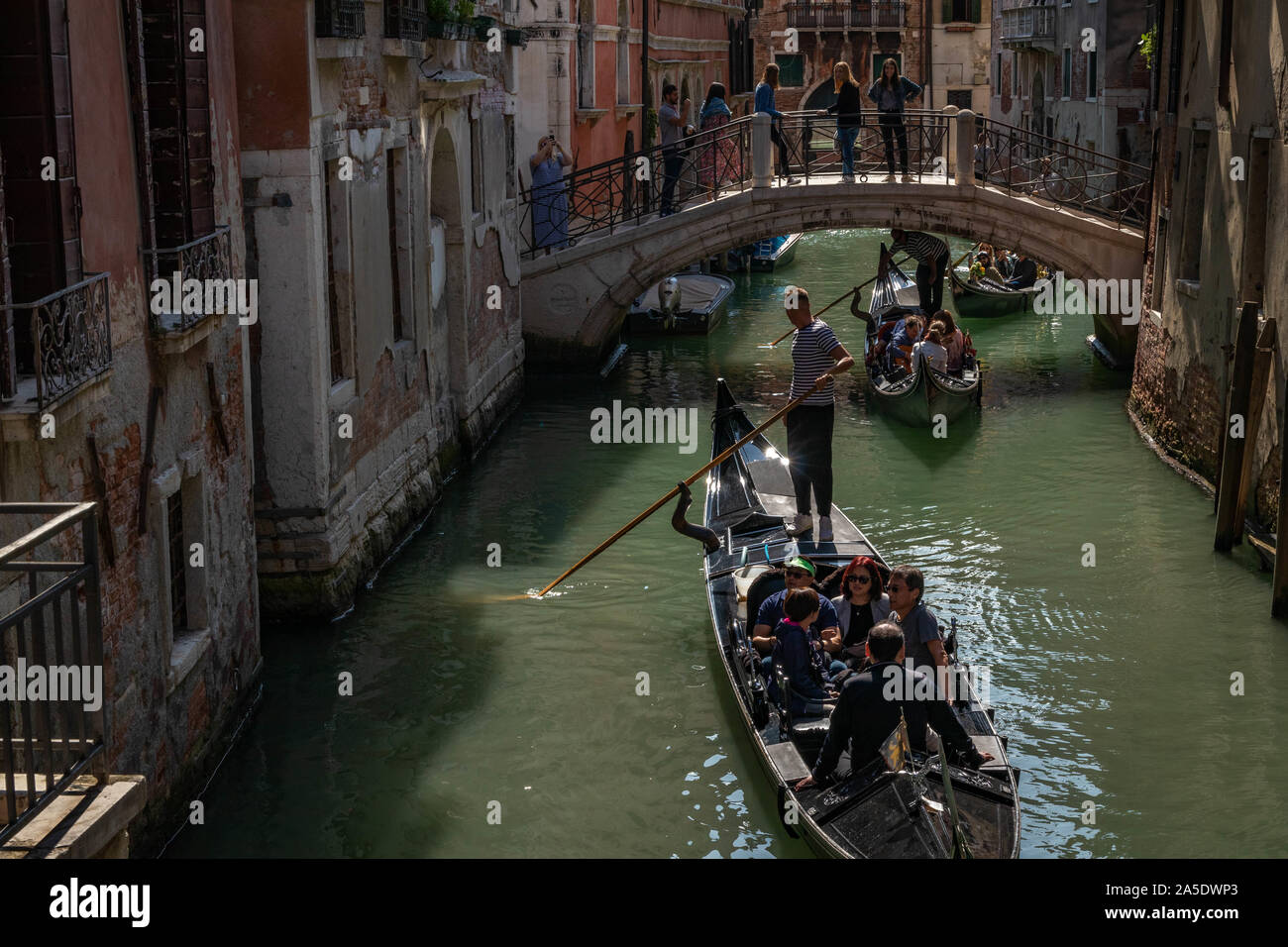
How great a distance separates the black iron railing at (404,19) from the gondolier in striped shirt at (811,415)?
116 inches

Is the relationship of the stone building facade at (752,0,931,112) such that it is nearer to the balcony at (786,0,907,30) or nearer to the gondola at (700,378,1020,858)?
the balcony at (786,0,907,30)

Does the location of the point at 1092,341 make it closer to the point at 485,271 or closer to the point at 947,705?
the point at 485,271

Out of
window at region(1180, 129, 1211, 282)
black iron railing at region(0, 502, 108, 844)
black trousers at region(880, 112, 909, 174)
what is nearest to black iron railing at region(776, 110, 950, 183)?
black trousers at region(880, 112, 909, 174)

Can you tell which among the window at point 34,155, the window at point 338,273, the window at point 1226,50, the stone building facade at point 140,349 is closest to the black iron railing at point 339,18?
the window at point 338,273

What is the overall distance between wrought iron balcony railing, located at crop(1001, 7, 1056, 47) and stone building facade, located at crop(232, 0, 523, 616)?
13.4 metres

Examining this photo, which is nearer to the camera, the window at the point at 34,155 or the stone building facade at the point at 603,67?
the window at the point at 34,155

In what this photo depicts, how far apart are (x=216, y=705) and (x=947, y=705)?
286 centimetres

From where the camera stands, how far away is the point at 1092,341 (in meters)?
16.5

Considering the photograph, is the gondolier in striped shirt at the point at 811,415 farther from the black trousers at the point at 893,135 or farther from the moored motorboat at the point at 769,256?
the moored motorboat at the point at 769,256

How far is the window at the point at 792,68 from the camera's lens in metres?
37.1

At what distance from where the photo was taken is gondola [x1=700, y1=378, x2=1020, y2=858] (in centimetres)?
543
